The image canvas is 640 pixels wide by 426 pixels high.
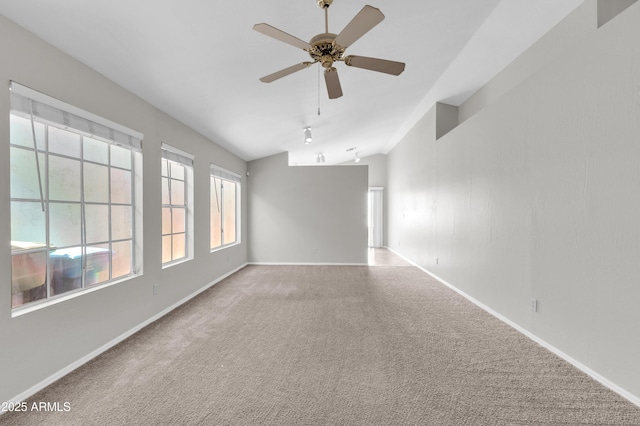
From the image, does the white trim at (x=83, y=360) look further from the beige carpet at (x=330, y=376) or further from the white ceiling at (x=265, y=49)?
the white ceiling at (x=265, y=49)

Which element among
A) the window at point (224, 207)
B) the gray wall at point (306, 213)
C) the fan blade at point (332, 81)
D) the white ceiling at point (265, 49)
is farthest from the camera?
the gray wall at point (306, 213)

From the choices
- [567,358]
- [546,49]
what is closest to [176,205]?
[567,358]

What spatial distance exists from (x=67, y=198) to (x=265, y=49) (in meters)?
2.07

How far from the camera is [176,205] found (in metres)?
4.04

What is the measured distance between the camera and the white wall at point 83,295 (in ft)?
6.02

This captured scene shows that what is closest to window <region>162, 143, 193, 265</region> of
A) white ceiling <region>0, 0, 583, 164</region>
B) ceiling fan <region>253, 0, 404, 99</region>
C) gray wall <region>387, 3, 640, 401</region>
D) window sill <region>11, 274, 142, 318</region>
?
white ceiling <region>0, 0, 583, 164</region>

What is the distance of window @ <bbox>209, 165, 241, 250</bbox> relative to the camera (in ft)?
17.7

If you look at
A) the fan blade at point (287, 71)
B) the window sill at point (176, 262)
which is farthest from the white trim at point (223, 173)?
the fan blade at point (287, 71)

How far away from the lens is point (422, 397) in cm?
195

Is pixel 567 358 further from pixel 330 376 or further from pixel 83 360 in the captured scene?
pixel 83 360

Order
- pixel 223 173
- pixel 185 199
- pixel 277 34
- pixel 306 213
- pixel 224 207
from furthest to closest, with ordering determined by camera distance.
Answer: pixel 306 213 < pixel 224 207 < pixel 223 173 < pixel 185 199 < pixel 277 34

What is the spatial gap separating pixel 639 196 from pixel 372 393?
2121 millimetres

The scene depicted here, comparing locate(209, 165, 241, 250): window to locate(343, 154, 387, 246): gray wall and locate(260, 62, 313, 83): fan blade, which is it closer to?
locate(260, 62, 313, 83): fan blade

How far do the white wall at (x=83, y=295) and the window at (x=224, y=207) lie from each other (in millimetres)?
1176
